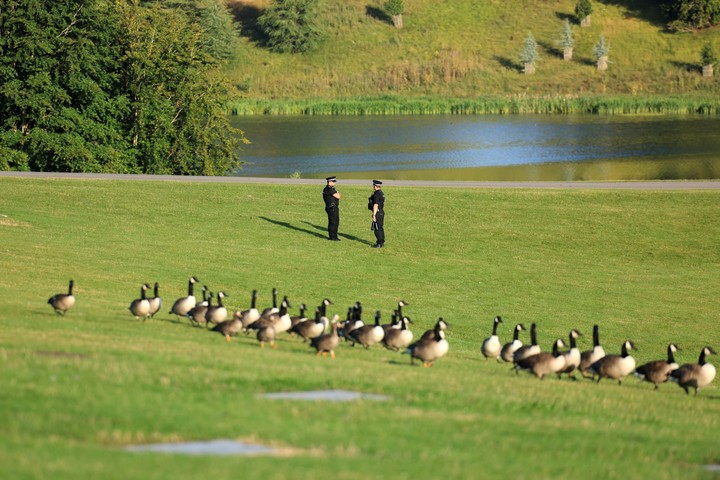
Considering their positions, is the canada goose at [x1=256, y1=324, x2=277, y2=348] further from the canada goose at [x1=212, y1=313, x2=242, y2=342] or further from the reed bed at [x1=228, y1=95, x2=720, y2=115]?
the reed bed at [x1=228, y1=95, x2=720, y2=115]

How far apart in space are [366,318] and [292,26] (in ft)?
494

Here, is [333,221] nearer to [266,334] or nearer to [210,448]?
[266,334]

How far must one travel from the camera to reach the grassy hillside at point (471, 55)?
A: 539 ft

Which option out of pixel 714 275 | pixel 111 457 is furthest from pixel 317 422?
pixel 714 275

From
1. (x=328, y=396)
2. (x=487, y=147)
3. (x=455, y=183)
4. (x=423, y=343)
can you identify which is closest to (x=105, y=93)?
(x=455, y=183)

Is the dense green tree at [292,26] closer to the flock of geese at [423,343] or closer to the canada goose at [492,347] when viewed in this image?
the flock of geese at [423,343]

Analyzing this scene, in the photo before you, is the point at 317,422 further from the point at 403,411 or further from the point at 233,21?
the point at 233,21

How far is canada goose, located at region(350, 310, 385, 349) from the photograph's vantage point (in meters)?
24.2

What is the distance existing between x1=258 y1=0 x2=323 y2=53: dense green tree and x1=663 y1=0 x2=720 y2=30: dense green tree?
190 ft

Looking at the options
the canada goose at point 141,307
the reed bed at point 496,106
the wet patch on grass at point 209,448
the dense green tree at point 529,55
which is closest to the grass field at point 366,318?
the wet patch on grass at point 209,448

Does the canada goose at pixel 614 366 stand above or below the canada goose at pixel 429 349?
below

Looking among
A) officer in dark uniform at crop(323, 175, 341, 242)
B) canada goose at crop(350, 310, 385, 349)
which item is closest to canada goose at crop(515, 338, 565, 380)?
canada goose at crop(350, 310, 385, 349)

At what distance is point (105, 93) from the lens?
7494 cm

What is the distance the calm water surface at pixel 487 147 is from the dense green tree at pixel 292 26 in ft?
140
